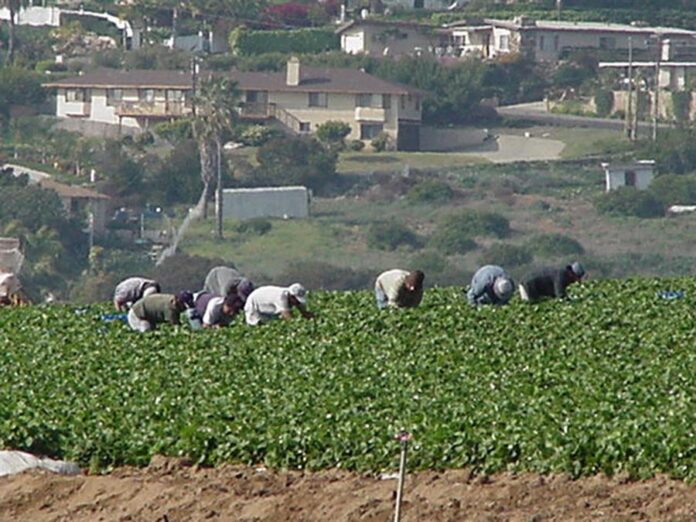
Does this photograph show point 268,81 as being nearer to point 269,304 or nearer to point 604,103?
point 604,103

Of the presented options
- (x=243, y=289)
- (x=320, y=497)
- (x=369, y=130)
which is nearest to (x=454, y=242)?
(x=369, y=130)

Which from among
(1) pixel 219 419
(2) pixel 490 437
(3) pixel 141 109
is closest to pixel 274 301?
(1) pixel 219 419

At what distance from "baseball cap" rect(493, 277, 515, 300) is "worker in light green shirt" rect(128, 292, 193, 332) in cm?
364

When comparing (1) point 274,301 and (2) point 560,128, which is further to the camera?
(2) point 560,128

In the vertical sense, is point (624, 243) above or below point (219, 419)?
below

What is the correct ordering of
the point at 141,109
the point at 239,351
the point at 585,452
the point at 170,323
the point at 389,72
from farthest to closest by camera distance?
the point at 389,72, the point at 141,109, the point at 170,323, the point at 239,351, the point at 585,452

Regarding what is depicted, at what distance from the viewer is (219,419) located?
22.2 meters

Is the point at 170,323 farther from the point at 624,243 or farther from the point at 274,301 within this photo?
the point at 624,243

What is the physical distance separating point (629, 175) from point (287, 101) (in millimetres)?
18850

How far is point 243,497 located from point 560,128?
10410 cm

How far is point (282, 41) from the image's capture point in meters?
142

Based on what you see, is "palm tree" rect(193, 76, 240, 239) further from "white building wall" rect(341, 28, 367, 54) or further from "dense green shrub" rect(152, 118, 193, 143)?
"white building wall" rect(341, 28, 367, 54)

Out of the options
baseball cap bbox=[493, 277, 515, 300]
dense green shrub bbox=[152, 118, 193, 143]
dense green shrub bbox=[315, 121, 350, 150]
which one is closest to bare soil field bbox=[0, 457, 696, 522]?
baseball cap bbox=[493, 277, 515, 300]

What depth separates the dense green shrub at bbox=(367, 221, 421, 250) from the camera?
99.6 meters
